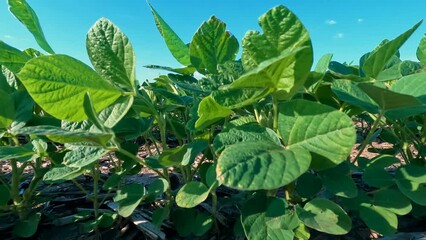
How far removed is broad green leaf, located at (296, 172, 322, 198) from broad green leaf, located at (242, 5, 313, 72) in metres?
0.23

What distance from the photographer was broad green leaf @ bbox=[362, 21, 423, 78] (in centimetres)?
56

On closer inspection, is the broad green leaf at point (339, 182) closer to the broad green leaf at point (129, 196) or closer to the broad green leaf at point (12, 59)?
the broad green leaf at point (129, 196)

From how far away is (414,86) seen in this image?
2.00 feet

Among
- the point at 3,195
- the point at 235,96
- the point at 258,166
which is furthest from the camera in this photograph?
the point at 3,195

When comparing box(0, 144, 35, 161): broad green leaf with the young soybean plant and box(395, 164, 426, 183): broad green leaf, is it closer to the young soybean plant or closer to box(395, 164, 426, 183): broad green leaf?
the young soybean plant

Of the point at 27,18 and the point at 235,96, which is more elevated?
the point at 27,18

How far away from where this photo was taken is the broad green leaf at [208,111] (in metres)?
0.54

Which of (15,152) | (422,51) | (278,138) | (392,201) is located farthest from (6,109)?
(422,51)

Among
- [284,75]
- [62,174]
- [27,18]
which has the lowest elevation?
[62,174]

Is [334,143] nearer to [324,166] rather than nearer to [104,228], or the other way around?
[324,166]

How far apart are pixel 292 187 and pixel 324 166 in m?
0.14

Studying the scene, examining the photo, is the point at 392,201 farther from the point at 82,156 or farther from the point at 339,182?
the point at 82,156

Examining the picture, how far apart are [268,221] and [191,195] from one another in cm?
14

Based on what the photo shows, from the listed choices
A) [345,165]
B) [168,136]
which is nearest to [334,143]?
[345,165]
